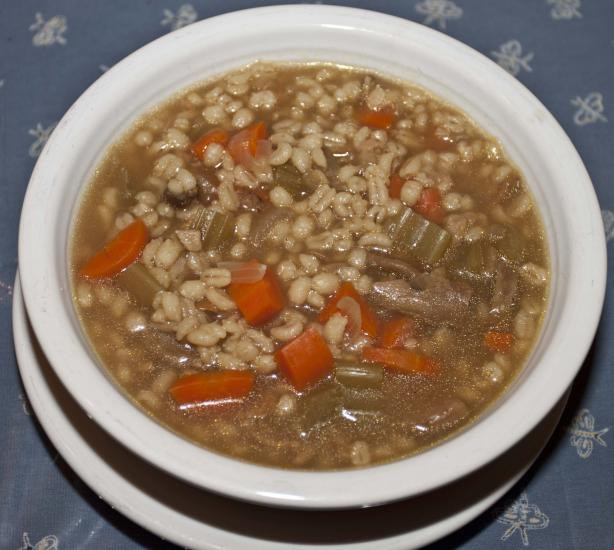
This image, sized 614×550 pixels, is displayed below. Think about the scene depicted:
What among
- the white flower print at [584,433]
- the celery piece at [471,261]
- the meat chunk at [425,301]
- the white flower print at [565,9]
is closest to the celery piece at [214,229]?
the meat chunk at [425,301]

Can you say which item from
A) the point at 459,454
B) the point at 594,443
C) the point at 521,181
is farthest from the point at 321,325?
the point at 594,443

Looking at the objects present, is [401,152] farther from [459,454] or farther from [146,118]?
[459,454]

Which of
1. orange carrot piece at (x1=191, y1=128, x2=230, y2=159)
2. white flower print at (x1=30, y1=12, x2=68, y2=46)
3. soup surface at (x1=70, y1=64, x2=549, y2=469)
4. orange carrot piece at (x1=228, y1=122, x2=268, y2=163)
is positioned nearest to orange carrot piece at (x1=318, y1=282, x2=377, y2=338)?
soup surface at (x1=70, y1=64, x2=549, y2=469)

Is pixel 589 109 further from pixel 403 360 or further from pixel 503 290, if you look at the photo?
pixel 403 360


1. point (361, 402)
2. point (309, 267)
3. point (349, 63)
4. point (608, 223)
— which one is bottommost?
point (608, 223)

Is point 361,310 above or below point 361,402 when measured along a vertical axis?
above

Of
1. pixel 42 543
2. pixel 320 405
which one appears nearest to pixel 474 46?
pixel 320 405

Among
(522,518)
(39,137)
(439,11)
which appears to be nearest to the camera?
(522,518)

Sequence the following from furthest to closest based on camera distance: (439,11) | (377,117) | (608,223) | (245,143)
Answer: (439,11)
(608,223)
(377,117)
(245,143)

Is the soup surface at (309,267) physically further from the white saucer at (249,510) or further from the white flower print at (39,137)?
the white flower print at (39,137)
